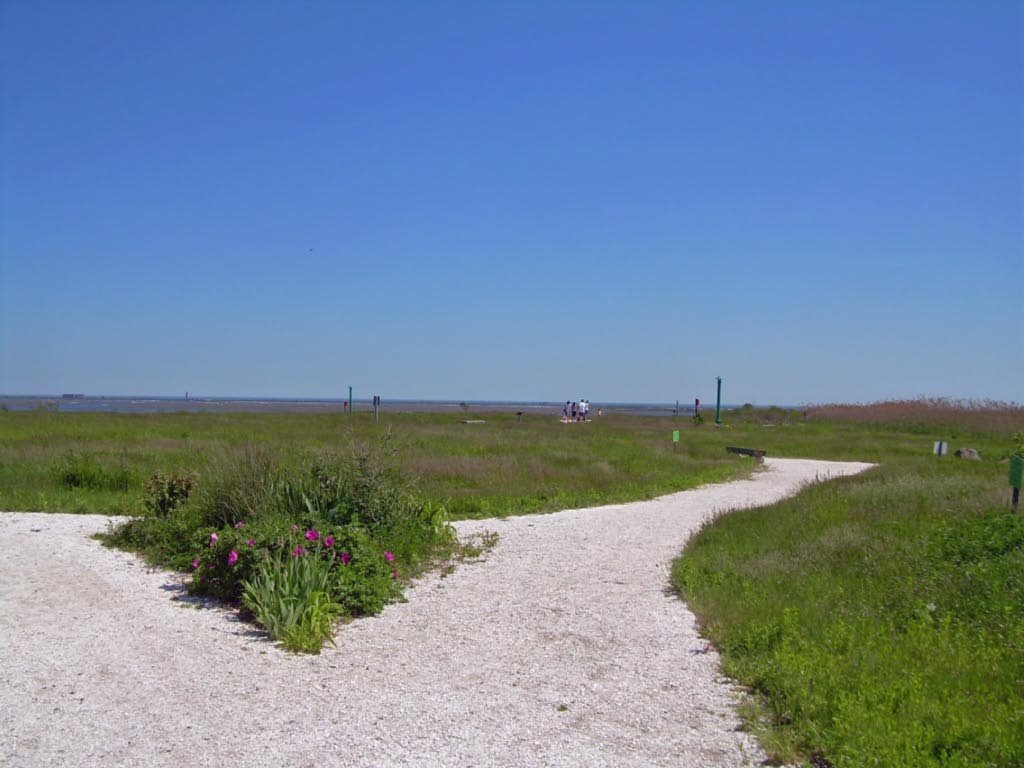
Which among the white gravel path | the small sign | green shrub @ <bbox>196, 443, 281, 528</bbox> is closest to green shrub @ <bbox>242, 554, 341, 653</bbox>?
the white gravel path

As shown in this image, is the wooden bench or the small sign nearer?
the small sign

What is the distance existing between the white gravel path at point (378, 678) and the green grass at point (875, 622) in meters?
0.39

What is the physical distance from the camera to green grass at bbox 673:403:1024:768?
4.88 metres

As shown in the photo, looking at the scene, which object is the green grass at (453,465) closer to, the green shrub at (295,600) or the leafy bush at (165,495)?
the leafy bush at (165,495)

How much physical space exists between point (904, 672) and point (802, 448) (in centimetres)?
3013

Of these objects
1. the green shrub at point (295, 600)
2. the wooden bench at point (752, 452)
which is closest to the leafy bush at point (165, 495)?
the green shrub at point (295, 600)

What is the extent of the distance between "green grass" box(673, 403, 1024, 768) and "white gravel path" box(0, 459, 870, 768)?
39 centimetres

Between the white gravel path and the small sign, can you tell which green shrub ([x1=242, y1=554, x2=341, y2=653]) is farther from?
the small sign

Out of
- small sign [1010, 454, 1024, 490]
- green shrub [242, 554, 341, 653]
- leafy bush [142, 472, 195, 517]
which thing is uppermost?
small sign [1010, 454, 1024, 490]

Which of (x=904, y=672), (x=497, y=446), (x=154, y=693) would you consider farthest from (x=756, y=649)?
(x=497, y=446)

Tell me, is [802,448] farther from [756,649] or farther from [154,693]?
[154,693]

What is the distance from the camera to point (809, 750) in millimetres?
4922

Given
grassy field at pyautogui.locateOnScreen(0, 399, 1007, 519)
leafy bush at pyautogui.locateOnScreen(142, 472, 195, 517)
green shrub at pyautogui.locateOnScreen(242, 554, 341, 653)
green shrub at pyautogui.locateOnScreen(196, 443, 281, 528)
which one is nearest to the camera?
green shrub at pyautogui.locateOnScreen(242, 554, 341, 653)

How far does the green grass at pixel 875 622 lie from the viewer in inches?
192
